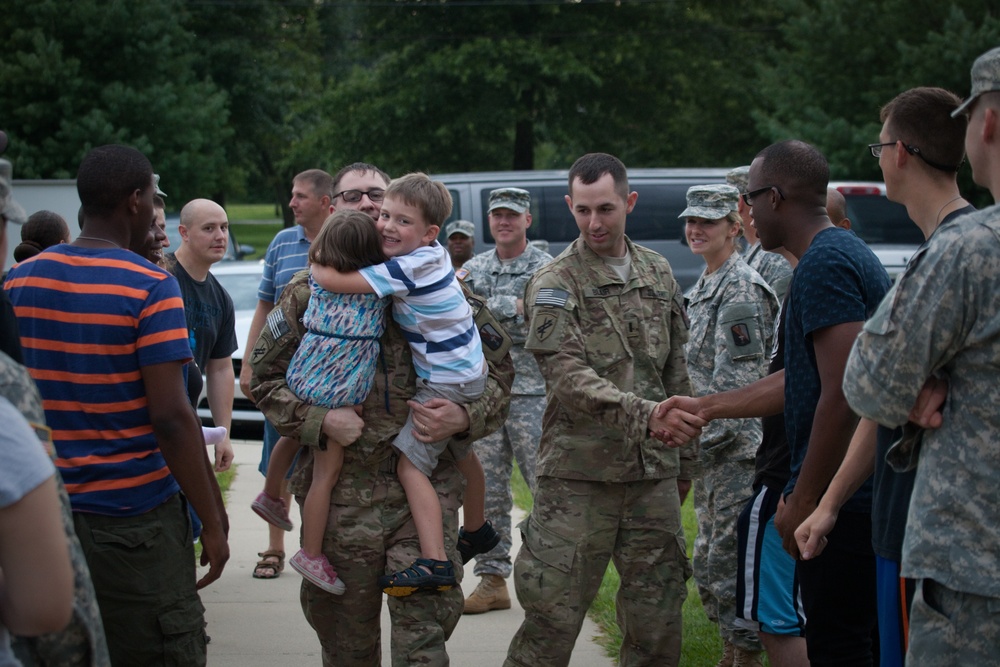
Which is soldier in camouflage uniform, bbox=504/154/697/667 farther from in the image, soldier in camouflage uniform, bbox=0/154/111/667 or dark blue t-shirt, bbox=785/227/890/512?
soldier in camouflage uniform, bbox=0/154/111/667

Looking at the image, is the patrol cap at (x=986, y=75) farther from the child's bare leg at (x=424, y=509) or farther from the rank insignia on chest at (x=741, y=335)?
the rank insignia on chest at (x=741, y=335)

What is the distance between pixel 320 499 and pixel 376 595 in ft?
1.40

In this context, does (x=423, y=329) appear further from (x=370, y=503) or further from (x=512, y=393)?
(x=512, y=393)

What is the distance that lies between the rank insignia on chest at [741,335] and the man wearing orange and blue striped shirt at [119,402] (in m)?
2.55

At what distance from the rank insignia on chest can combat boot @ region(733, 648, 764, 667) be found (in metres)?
1.42

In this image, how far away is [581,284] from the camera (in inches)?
179

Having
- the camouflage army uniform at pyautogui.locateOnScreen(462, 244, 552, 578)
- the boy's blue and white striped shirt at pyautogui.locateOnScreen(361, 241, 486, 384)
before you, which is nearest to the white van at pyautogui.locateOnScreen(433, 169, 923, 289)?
the camouflage army uniform at pyautogui.locateOnScreen(462, 244, 552, 578)

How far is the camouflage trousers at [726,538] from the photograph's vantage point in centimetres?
505

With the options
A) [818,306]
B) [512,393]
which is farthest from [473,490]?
[512,393]

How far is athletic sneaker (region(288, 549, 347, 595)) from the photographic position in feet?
13.1

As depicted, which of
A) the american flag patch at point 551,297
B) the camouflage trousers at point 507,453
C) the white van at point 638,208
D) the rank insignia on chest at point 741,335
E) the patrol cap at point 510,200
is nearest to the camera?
the american flag patch at point 551,297

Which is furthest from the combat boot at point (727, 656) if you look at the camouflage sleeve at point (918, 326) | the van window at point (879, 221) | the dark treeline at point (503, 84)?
the dark treeline at point (503, 84)

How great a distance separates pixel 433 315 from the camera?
13.3 feet

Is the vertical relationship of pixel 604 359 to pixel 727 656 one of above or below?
above
